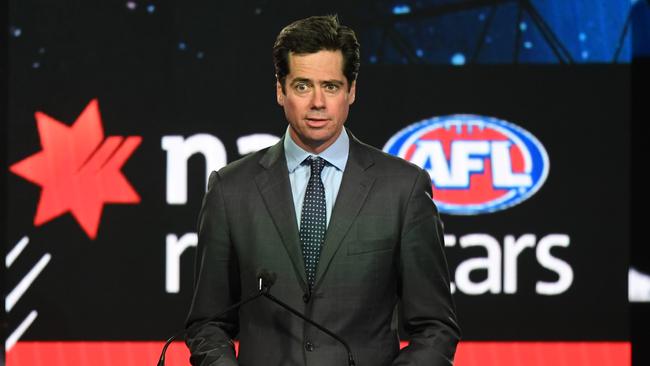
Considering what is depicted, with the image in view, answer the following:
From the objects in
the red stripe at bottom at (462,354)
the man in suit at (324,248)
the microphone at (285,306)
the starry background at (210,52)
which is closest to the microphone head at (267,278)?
the microphone at (285,306)

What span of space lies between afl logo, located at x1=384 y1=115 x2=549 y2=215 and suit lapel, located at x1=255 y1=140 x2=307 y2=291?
2.06 m

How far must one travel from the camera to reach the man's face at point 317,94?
2.01 metres

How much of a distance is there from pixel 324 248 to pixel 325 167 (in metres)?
0.20

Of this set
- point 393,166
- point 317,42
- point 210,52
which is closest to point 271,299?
point 393,166

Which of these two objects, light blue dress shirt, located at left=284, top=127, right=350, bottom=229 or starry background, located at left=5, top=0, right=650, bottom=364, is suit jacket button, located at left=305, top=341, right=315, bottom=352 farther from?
starry background, located at left=5, top=0, right=650, bottom=364

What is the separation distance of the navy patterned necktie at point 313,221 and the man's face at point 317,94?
0.09 metres

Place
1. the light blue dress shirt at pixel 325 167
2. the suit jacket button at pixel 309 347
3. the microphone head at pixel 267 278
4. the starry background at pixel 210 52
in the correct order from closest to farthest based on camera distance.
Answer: the microphone head at pixel 267 278
the suit jacket button at pixel 309 347
the light blue dress shirt at pixel 325 167
the starry background at pixel 210 52

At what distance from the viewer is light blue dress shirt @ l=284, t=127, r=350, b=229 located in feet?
6.84

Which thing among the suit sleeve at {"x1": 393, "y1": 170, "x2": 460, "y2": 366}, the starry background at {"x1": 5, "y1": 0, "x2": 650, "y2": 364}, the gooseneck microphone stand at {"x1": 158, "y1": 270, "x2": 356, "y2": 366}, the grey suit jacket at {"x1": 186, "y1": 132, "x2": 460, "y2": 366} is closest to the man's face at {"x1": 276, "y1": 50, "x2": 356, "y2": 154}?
the grey suit jacket at {"x1": 186, "y1": 132, "x2": 460, "y2": 366}

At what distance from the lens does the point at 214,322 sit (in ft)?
6.69

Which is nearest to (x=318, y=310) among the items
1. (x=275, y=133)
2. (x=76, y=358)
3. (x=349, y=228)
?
(x=349, y=228)

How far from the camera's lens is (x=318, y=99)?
1998mm

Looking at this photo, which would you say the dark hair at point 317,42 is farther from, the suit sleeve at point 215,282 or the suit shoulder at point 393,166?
the suit sleeve at point 215,282

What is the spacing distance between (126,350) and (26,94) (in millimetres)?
1133
